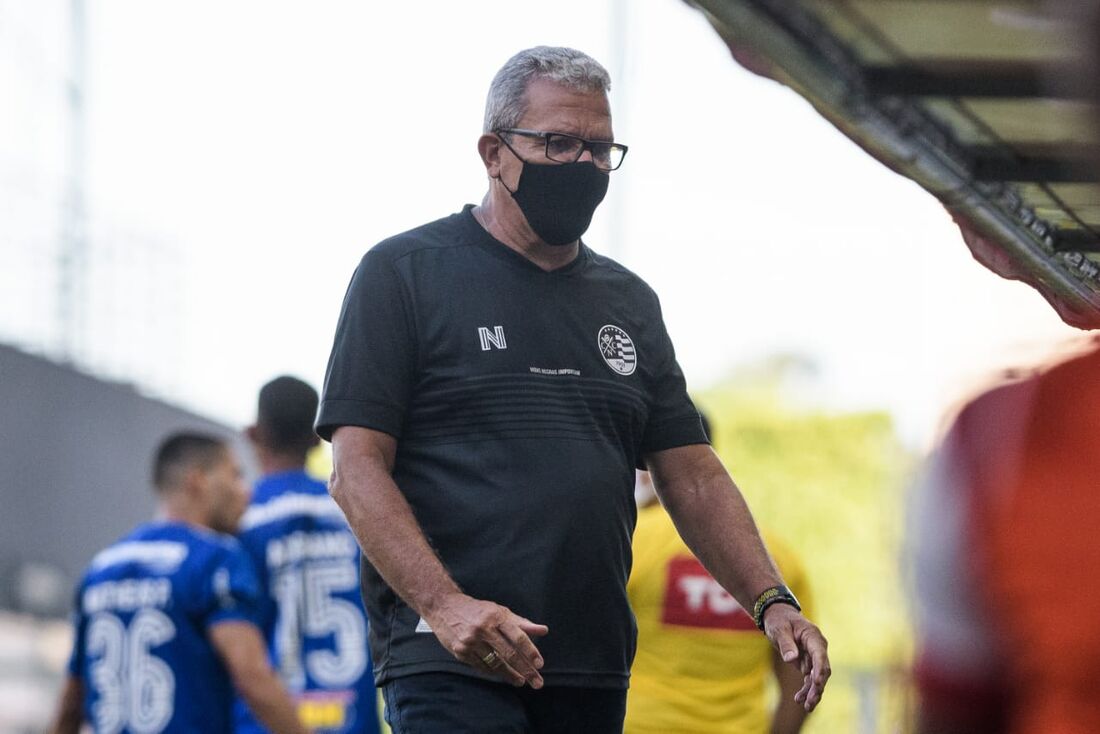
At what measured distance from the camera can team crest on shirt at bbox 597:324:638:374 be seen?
12.9 feet

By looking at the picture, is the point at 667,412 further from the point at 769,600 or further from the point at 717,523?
the point at 769,600

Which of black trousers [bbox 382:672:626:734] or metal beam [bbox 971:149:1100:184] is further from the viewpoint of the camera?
black trousers [bbox 382:672:626:734]

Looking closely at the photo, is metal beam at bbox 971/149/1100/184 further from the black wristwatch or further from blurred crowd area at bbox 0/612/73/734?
blurred crowd area at bbox 0/612/73/734

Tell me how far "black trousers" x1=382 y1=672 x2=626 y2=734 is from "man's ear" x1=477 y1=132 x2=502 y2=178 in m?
1.13

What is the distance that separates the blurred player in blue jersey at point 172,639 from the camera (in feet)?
21.1

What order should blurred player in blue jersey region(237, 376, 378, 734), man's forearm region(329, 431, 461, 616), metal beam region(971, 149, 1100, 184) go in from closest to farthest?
metal beam region(971, 149, 1100, 184)
man's forearm region(329, 431, 461, 616)
blurred player in blue jersey region(237, 376, 378, 734)

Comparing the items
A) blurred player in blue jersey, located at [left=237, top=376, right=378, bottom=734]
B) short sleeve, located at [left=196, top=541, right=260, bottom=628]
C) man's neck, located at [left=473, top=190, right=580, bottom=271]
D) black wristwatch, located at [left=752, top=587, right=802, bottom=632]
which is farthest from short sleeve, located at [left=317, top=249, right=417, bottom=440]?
blurred player in blue jersey, located at [left=237, top=376, right=378, bottom=734]


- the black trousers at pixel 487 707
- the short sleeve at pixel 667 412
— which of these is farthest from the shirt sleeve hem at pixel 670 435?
the black trousers at pixel 487 707

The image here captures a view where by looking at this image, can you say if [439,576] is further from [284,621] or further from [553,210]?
[284,621]

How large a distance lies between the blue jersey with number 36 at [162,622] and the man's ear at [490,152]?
2.85 metres

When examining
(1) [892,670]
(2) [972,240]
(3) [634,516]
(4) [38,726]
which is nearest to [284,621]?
(3) [634,516]

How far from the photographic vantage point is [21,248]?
11.5 meters

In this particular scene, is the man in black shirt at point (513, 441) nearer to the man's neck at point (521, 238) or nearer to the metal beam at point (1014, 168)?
the man's neck at point (521, 238)

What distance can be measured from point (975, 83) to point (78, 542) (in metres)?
11.5
